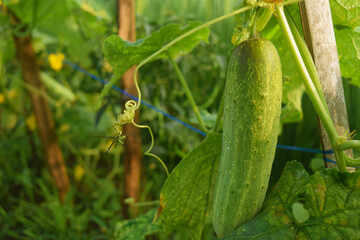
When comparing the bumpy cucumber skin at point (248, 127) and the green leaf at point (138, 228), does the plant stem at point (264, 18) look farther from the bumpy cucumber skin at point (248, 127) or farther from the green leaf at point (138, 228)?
the green leaf at point (138, 228)

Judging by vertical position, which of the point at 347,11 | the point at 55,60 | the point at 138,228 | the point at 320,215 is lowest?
the point at 138,228

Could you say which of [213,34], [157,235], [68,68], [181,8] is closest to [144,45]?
[157,235]

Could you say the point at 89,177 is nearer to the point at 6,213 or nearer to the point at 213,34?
the point at 6,213

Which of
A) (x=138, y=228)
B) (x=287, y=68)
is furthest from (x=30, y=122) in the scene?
(x=287, y=68)

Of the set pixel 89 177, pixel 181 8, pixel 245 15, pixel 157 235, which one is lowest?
pixel 157 235

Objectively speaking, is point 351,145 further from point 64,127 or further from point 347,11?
point 64,127
